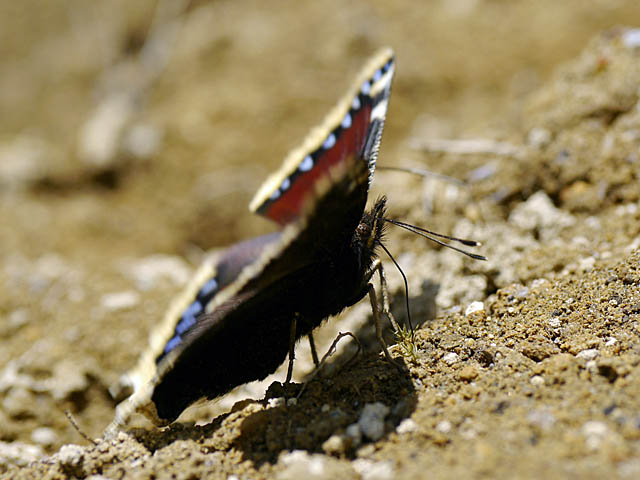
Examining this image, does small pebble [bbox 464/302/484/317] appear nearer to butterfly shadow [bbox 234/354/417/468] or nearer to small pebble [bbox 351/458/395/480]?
butterfly shadow [bbox 234/354/417/468]

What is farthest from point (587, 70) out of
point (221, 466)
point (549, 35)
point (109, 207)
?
point (109, 207)

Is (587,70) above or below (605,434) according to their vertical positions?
above

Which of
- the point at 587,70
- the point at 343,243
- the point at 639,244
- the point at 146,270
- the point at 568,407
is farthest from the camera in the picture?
the point at 146,270

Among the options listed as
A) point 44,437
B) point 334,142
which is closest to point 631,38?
point 334,142

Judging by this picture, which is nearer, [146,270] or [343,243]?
[343,243]

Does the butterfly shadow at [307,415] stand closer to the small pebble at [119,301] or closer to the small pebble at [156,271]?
the small pebble at [119,301]

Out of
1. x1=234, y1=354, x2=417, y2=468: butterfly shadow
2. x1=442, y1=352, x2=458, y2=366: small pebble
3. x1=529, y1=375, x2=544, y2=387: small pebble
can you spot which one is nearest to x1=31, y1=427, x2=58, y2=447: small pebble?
x1=234, y1=354, x2=417, y2=468: butterfly shadow

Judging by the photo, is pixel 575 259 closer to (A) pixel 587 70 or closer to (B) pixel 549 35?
(A) pixel 587 70
